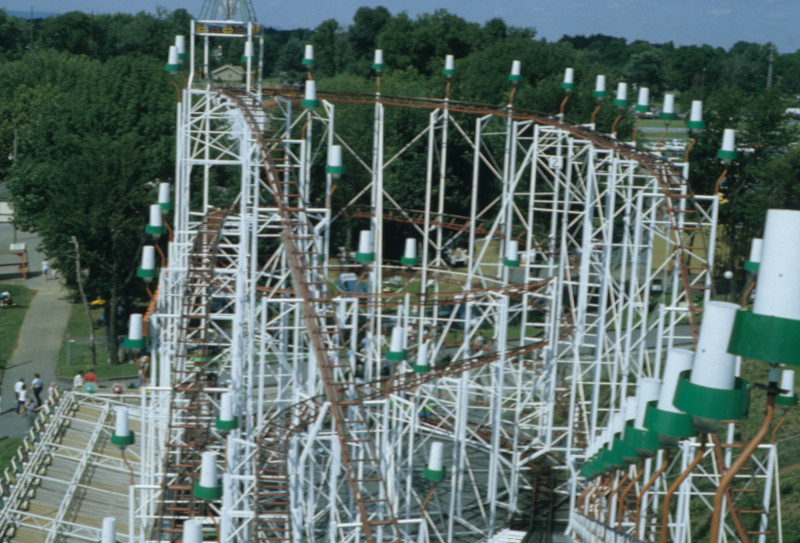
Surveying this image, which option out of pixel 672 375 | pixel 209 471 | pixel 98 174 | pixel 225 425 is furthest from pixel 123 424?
pixel 98 174

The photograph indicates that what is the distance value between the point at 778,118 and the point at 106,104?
80.5 ft

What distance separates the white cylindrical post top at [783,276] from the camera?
4.82 meters

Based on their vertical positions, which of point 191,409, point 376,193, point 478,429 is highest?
point 376,193

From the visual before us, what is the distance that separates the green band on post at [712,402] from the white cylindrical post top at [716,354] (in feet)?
0.09

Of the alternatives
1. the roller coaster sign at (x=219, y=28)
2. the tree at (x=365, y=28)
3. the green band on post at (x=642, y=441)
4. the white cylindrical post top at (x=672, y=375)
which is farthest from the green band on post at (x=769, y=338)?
the tree at (x=365, y=28)

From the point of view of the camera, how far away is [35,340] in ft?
113

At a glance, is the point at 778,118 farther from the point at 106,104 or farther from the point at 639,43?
the point at 639,43

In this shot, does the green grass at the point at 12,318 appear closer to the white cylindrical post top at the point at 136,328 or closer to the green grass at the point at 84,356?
the green grass at the point at 84,356

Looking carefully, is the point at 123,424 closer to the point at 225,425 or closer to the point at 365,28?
the point at 225,425

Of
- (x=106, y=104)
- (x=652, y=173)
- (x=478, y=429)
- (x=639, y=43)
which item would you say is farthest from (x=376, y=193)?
(x=639, y=43)

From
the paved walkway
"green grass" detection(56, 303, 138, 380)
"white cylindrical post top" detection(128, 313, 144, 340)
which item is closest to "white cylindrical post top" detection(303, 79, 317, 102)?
"white cylindrical post top" detection(128, 313, 144, 340)

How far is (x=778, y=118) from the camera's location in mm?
40969

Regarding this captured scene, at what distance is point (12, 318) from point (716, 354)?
34534mm

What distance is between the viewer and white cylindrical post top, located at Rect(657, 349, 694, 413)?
5.84 m
